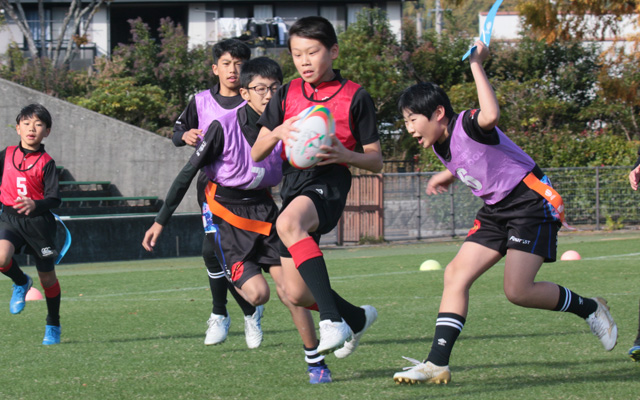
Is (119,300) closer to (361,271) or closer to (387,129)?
(361,271)

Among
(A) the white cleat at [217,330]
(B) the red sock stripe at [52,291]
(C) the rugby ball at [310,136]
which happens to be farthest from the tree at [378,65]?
(C) the rugby ball at [310,136]

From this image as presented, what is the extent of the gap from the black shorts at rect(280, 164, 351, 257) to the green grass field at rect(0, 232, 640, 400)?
0.91m

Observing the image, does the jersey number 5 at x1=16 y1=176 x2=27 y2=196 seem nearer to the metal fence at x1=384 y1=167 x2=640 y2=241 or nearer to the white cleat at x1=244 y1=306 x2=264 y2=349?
the white cleat at x1=244 y1=306 x2=264 y2=349

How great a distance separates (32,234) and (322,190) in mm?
3233

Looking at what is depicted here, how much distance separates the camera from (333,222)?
443 centimetres

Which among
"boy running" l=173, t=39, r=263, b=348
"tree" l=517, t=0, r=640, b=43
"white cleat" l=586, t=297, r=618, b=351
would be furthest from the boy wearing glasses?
"tree" l=517, t=0, r=640, b=43

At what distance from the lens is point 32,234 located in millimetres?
6559

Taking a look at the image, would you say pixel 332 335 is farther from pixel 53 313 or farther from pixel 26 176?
pixel 26 176

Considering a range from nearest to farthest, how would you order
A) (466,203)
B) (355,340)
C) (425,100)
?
(425,100) < (355,340) < (466,203)

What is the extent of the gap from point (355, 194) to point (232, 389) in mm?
14241

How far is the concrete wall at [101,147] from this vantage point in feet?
A: 63.0

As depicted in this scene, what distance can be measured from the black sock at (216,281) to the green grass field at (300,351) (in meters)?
0.31

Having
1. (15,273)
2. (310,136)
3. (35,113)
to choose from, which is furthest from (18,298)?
(310,136)

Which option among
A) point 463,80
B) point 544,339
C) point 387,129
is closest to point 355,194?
point 387,129
